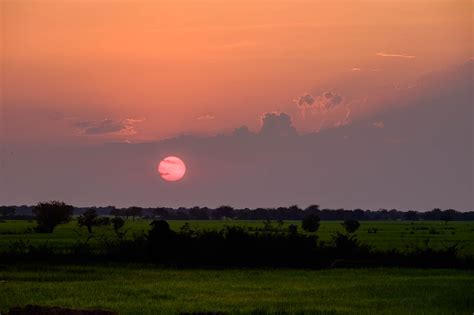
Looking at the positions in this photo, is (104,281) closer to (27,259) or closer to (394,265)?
(27,259)

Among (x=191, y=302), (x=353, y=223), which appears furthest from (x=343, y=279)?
(x=353, y=223)

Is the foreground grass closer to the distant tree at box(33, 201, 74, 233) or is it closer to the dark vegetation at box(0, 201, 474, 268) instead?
the dark vegetation at box(0, 201, 474, 268)

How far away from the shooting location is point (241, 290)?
1177 inches

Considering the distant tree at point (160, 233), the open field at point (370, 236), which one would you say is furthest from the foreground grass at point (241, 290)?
the open field at point (370, 236)

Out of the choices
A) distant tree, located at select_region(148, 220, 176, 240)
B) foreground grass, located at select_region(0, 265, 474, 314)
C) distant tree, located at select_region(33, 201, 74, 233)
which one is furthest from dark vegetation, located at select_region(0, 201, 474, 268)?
distant tree, located at select_region(33, 201, 74, 233)

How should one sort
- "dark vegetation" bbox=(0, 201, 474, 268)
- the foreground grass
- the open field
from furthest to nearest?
the open field → "dark vegetation" bbox=(0, 201, 474, 268) → the foreground grass

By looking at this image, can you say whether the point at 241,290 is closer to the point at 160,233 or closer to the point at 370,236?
the point at 160,233

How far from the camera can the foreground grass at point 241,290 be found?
24750 mm

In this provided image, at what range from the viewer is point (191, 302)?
25.8 meters

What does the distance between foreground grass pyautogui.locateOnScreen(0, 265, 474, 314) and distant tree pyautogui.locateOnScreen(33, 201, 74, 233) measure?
60.9 metres

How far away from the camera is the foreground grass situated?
81.2ft

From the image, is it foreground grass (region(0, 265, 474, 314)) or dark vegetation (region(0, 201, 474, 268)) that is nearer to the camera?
foreground grass (region(0, 265, 474, 314))

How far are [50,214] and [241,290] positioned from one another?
248 ft

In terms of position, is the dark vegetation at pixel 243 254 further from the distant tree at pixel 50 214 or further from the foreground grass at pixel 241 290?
the distant tree at pixel 50 214
